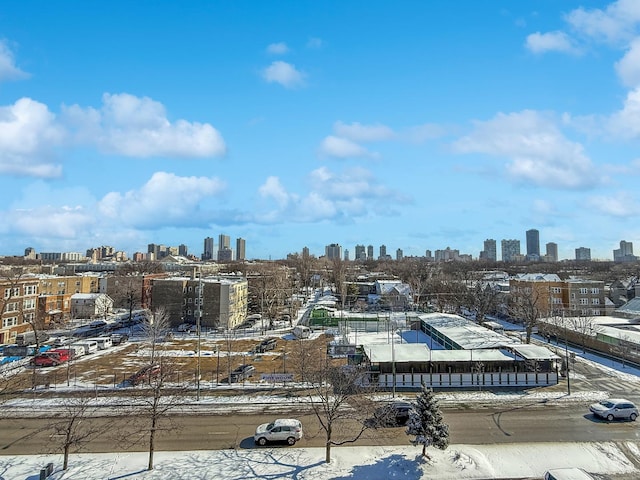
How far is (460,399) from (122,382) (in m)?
25.8

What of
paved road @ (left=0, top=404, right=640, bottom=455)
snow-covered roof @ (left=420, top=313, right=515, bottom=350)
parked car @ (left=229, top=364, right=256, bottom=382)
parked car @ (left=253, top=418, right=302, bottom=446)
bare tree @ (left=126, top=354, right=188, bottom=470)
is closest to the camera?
bare tree @ (left=126, top=354, right=188, bottom=470)

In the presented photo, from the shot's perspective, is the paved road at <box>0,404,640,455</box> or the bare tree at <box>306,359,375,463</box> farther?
the paved road at <box>0,404,640,455</box>

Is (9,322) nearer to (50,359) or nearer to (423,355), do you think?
(50,359)

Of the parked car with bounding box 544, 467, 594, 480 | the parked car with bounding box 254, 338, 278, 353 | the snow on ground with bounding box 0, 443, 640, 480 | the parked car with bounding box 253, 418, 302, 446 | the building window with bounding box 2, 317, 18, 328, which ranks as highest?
the building window with bounding box 2, 317, 18, 328

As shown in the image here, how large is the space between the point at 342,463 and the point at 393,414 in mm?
→ 4895

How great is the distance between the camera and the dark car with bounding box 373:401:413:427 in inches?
821

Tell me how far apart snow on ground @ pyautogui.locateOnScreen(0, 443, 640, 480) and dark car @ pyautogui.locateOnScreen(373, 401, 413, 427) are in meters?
1.38

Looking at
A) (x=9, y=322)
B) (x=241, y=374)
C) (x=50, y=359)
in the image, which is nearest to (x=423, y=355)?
(x=241, y=374)

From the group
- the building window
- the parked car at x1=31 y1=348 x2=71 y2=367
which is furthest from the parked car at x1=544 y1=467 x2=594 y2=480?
the building window

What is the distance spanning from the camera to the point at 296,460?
62.5 ft

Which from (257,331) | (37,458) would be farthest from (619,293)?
(37,458)

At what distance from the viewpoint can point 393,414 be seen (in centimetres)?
2248

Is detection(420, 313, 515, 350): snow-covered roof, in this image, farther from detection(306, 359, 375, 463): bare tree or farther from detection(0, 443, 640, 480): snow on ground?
detection(0, 443, 640, 480): snow on ground

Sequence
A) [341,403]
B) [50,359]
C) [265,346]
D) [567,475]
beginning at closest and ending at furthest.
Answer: [567,475], [341,403], [50,359], [265,346]
